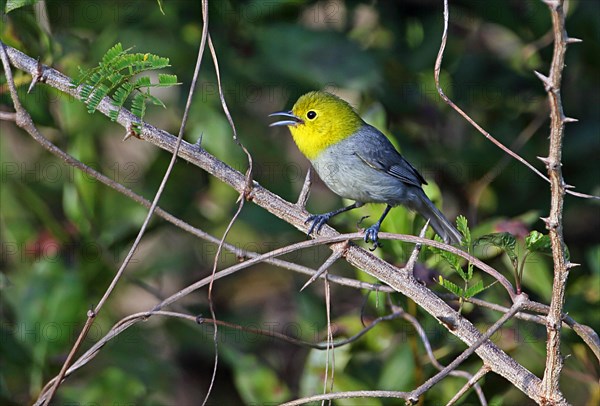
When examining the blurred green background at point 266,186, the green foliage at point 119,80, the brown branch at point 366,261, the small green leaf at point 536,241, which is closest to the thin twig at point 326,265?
the brown branch at point 366,261

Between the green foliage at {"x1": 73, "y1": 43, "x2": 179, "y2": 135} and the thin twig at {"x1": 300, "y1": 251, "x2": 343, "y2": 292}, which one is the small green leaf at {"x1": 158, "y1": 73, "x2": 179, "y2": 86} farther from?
the thin twig at {"x1": 300, "y1": 251, "x2": 343, "y2": 292}

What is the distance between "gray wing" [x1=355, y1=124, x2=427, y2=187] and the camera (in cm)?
402

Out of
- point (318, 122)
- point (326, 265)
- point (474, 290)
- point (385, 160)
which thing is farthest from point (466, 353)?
point (318, 122)

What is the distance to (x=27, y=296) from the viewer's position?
3.81 meters

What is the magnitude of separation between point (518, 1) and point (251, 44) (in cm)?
170

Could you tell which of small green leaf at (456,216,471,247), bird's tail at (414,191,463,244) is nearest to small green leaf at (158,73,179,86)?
small green leaf at (456,216,471,247)

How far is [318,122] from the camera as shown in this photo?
4.20 m

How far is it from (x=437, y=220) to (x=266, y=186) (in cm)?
114

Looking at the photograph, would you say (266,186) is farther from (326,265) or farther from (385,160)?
(326,265)

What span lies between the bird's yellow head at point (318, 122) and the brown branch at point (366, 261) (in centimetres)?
169

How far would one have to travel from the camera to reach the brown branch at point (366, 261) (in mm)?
2254

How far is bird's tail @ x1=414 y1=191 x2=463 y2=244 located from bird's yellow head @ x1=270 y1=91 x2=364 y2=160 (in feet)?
1.94

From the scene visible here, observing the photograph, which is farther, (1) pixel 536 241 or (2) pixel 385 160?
(2) pixel 385 160

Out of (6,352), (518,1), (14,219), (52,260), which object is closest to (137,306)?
(14,219)
